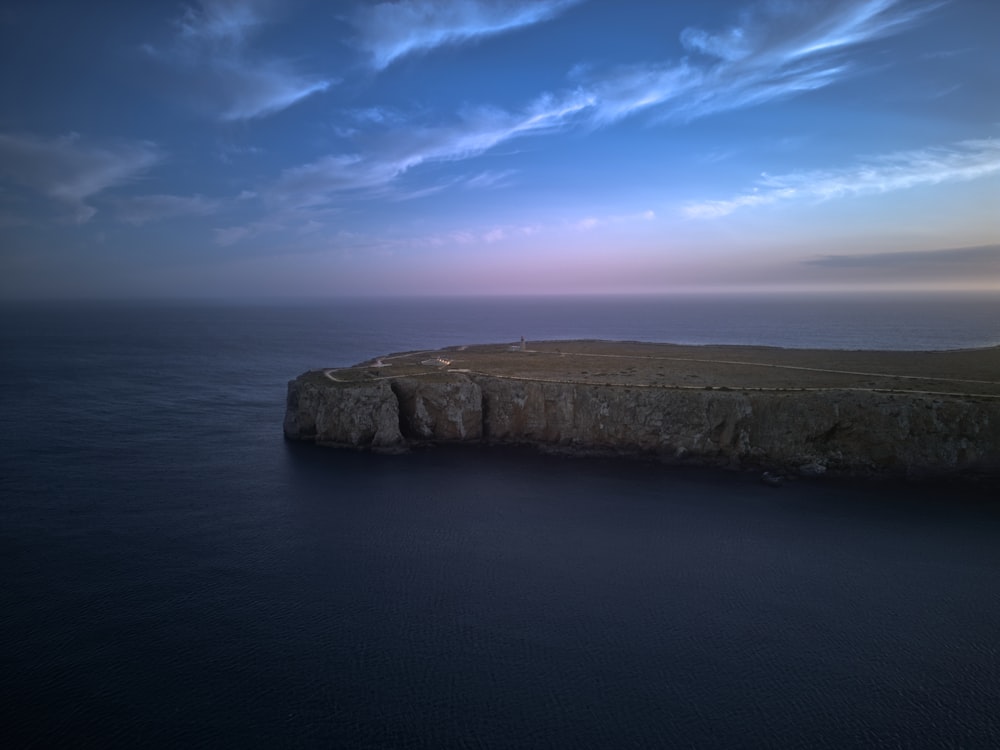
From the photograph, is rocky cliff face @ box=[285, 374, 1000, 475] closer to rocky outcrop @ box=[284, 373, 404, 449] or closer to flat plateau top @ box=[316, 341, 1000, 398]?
rocky outcrop @ box=[284, 373, 404, 449]

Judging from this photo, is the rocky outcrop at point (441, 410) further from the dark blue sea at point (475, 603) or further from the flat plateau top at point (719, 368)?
the dark blue sea at point (475, 603)

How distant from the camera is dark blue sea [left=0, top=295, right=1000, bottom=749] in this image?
21531 millimetres

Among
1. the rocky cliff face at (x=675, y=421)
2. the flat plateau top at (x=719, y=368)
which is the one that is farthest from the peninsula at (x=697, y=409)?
the flat plateau top at (x=719, y=368)

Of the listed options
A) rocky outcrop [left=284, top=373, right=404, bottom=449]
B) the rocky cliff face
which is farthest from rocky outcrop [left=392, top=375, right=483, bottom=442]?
rocky outcrop [left=284, top=373, right=404, bottom=449]

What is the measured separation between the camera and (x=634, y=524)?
3931cm

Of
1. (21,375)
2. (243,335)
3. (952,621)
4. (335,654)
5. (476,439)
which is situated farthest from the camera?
(243,335)

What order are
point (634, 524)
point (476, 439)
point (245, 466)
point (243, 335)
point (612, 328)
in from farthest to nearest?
point (612, 328)
point (243, 335)
point (476, 439)
point (245, 466)
point (634, 524)

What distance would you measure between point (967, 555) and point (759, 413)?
1877 centimetres

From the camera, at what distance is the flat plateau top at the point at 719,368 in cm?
5519

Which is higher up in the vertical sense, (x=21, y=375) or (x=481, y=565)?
(x=21, y=375)

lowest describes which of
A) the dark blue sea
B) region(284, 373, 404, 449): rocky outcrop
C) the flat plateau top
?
the dark blue sea

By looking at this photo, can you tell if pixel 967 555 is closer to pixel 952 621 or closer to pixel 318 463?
pixel 952 621


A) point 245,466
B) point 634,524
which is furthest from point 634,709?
point 245,466

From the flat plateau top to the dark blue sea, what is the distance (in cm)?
1175
